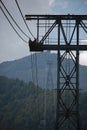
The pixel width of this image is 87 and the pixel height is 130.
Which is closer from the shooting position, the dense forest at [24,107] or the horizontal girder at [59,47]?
the horizontal girder at [59,47]

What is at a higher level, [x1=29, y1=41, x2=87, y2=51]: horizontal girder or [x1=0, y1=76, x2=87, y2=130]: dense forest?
[x1=29, y1=41, x2=87, y2=51]: horizontal girder

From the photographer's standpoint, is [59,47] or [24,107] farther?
[24,107]

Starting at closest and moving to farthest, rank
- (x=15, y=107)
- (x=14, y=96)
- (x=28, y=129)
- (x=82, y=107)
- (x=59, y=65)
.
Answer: (x=59, y=65), (x=28, y=129), (x=82, y=107), (x=15, y=107), (x=14, y=96)

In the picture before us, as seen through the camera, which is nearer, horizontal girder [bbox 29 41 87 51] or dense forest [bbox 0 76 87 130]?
horizontal girder [bbox 29 41 87 51]

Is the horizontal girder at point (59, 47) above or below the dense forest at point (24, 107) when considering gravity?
above

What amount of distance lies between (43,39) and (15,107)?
138 m

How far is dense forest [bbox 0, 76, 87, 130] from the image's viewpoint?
117m

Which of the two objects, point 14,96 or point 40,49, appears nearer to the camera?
point 40,49

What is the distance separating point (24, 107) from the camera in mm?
150750

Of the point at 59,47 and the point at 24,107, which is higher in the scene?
the point at 59,47

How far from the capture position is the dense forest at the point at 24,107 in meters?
117

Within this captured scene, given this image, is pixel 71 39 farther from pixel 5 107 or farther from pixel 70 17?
pixel 5 107

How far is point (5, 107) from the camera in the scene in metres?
160

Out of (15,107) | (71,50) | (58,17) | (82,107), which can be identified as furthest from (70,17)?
(15,107)
